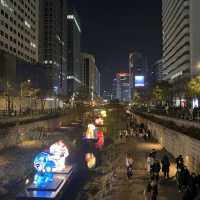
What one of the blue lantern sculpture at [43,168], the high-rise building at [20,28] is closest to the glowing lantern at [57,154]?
the blue lantern sculpture at [43,168]

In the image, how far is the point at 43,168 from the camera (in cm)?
2534

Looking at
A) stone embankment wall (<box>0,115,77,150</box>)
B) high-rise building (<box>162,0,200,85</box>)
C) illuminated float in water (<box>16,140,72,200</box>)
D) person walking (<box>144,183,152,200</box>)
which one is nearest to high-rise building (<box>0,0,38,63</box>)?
stone embankment wall (<box>0,115,77,150</box>)

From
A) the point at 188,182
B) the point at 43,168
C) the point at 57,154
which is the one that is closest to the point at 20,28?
the point at 57,154

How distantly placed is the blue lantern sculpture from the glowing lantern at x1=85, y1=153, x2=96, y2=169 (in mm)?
7877

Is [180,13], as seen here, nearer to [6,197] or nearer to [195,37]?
[195,37]

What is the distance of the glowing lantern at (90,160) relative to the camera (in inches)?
1344

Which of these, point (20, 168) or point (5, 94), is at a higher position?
point (5, 94)

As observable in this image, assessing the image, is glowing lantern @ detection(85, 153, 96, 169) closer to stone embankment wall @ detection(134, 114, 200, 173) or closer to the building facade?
stone embankment wall @ detection(134, 114, 200, 173)

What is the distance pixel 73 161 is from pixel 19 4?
111m

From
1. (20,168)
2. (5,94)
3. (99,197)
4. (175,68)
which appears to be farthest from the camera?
(175,68)

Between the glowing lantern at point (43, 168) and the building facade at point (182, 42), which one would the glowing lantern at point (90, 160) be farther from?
the building facade at point (182, 42)

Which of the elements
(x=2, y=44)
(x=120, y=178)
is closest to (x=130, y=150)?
(x=120, y=178)

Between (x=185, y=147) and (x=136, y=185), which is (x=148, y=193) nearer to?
(x=136, y=185)

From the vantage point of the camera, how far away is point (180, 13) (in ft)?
442
